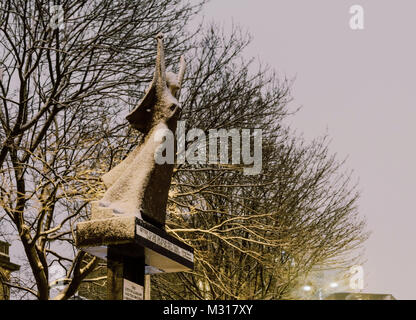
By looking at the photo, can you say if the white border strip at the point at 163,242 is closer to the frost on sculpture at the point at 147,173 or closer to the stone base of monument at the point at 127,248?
the stone base of monument at the point at 127,248

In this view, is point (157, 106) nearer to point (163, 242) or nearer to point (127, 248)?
point (163, 242)

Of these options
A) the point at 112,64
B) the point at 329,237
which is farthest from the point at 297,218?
the point at 112,64

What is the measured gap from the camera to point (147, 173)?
27.9ft

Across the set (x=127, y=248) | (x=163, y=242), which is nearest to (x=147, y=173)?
(x=163, y=242)

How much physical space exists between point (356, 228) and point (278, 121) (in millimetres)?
6811

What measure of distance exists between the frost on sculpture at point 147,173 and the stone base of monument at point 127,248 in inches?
6.9

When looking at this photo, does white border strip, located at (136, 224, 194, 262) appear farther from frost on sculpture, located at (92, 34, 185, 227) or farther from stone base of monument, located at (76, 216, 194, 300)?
frost on sculpture, located at (92, 34, 185, 227)

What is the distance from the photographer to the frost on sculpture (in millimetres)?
8281

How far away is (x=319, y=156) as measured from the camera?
2592 centimetres

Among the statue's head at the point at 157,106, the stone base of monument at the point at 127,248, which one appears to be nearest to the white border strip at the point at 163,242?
the stone base of monument at the point at 127,248

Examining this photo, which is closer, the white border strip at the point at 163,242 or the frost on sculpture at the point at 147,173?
the white border strip at the point at 163,242

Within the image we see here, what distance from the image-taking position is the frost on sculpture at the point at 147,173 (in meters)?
8.28

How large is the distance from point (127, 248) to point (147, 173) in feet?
2.99
